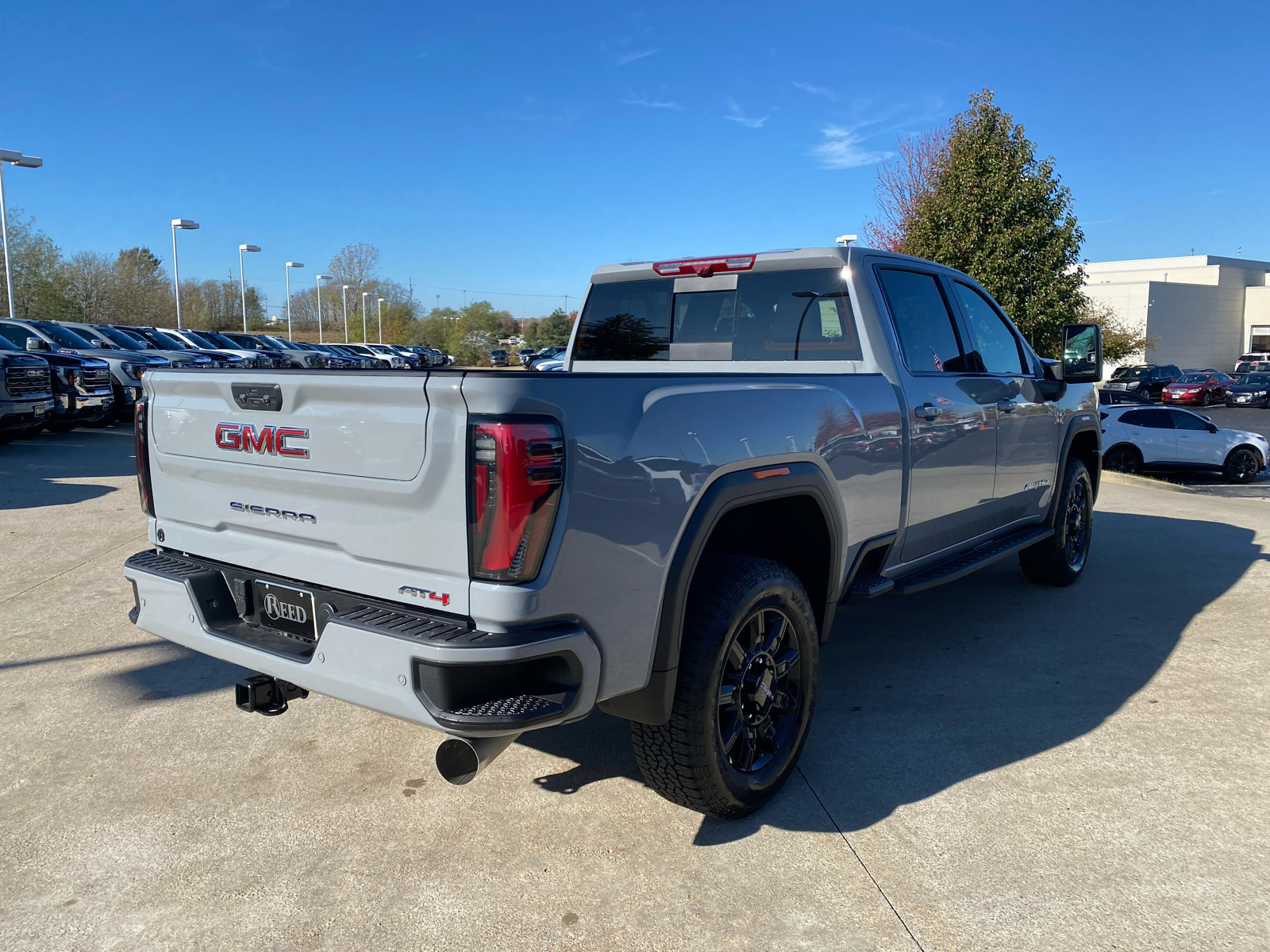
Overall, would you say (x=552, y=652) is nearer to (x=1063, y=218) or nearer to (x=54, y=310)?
(x=1063, y=218)

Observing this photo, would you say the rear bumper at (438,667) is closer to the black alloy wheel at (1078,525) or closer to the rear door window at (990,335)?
the rear door window at (990,335)

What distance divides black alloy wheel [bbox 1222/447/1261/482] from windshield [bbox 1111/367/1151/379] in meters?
24.5

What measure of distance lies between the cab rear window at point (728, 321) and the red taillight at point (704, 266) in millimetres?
56

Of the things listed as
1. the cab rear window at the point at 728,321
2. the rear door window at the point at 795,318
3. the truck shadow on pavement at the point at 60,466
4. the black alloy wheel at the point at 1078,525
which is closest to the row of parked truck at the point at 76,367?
the truck shadow on pavement at the point at 60,466

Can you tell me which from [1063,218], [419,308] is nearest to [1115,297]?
[1063,218]

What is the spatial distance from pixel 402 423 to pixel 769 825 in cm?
187

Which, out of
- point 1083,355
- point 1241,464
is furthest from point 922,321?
point 1241,464

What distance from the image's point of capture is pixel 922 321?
4.54 metres

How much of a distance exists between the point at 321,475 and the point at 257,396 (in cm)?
38

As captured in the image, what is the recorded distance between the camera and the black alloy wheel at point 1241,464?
683 inches

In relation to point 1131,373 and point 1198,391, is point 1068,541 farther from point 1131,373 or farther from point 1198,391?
point 1131,373

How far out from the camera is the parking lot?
8.68ft

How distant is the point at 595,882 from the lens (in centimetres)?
284

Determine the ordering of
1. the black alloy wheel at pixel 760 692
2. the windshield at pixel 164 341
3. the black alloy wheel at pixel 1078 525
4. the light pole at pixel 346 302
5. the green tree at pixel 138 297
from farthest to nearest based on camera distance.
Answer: the light pole at pixel 346 302
the green tree at pixel 138 297
the windshield at pixel 164 341
the black alloy wheel at pixel 1078 525
the black alloy wheel at pixel 760 692
